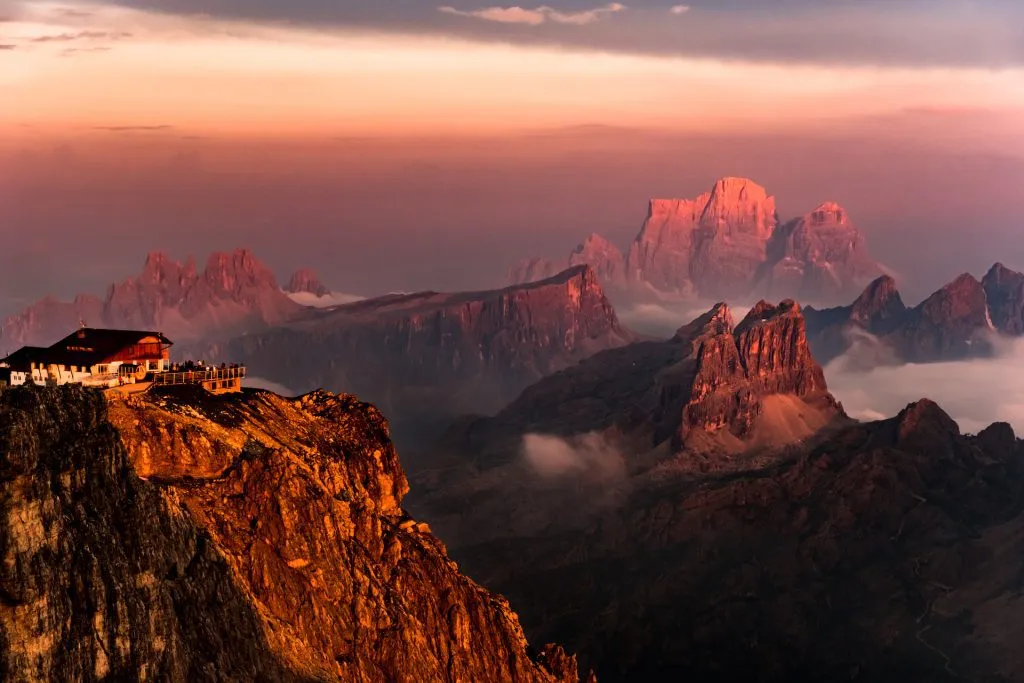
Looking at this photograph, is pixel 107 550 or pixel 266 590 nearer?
pixel 107 550

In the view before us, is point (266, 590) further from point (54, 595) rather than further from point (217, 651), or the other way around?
point (54, 595)

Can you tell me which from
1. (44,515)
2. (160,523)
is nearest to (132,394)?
(160,523)

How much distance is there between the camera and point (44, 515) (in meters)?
135

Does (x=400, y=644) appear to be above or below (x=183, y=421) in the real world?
below

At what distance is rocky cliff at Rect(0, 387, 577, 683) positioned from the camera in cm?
13362

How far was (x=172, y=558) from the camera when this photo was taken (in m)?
154

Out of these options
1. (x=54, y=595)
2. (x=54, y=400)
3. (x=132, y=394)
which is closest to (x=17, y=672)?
(x=54, y=595)

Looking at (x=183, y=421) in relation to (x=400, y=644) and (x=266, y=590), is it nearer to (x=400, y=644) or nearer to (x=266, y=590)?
(x=266, y=590)

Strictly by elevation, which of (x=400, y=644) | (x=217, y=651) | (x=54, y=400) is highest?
(x=54, y=400)

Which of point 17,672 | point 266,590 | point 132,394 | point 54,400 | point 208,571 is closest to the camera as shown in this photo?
point 17,672

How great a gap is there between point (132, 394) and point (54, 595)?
6042cm

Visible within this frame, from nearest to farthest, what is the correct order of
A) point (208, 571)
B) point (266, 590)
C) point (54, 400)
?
point (54, 400), point (208, 571), point (266, 590)

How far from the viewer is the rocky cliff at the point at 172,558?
134 meters

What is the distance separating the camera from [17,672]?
128 metres
